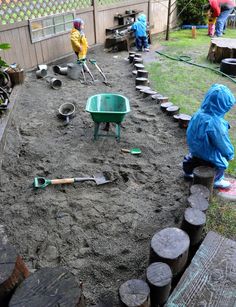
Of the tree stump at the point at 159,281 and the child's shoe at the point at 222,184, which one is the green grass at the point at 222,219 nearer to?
the child's shoe at the point at 222,184

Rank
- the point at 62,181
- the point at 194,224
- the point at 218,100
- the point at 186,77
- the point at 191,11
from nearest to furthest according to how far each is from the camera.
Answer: the point at 194,224 → the point at 218,100 → the point at 62,181 → the point at 186,77 → the point at 191,11

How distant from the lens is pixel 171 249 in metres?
2.35

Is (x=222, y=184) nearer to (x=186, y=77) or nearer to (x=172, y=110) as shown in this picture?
(x=172, y=110)

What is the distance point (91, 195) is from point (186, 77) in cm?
545

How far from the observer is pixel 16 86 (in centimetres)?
663

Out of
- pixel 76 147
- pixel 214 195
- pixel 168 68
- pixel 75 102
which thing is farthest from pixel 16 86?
pixel 214 195

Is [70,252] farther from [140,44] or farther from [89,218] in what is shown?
[140,44]

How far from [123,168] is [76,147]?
0.99 metres

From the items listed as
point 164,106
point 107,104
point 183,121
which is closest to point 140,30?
point 164,106

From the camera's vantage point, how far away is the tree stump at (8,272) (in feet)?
5.95

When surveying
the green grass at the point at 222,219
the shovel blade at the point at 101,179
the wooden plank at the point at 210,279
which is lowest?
the green grass at the point at 222,219

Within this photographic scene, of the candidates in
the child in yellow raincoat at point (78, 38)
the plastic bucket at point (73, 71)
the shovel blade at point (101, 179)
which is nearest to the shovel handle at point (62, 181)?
the shovel blade at point (101, 179)

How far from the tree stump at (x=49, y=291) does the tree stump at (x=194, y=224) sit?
126cm

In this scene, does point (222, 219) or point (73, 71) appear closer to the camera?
point (222, 219)
